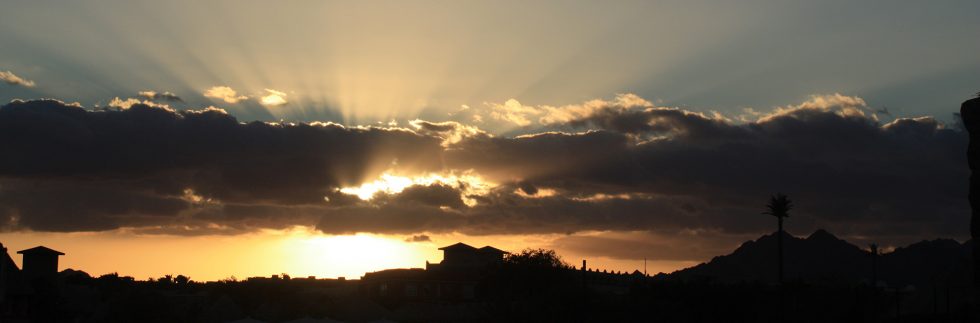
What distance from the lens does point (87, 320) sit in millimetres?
82750

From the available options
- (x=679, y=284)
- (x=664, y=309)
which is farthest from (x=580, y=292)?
(x=679, y=284)

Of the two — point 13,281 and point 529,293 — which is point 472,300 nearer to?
point 529,293

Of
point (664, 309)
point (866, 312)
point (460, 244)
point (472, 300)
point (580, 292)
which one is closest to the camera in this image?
point (580, 292)

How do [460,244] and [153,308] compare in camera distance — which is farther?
[460,244]

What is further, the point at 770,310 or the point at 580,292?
the point at 770,310

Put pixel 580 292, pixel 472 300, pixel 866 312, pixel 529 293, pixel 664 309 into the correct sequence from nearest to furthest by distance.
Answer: pixel 580 292 < pixel 664 309 < pixel 866 312 < pixel 529 293 < pixel 472 300

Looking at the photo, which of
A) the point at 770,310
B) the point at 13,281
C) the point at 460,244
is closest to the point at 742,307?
the point at 770,310

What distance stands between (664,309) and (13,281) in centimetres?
5008

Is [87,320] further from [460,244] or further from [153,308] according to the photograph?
[460,244]

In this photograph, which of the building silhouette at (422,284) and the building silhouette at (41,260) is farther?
the building silhouette at (422,284)

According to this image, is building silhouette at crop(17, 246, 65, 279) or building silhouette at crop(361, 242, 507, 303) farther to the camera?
building silhouette at crop(361, 242, 507, 303)

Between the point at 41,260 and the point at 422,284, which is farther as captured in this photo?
the point at 422,284

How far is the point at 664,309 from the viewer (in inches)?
3250

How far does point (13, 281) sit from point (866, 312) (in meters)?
67.3
